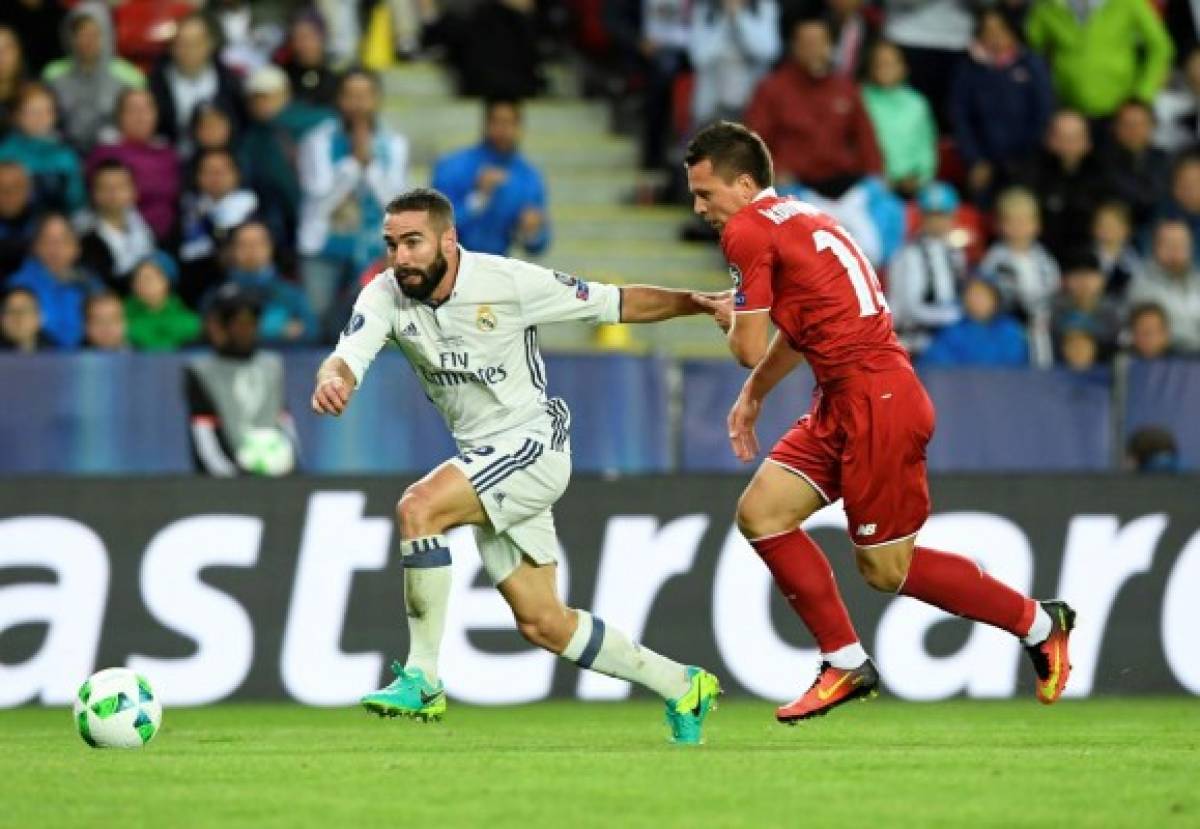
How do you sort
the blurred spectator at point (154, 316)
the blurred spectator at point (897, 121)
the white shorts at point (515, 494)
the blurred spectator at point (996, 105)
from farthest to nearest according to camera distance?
the blurred spectator at point (996, 105)
the blurred spectator at point (897, 121)
the blurred spectator at point (154, 316)
the white shorts at point (515, 494)

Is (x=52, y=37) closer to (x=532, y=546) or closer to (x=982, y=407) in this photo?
(x=982, y=407)

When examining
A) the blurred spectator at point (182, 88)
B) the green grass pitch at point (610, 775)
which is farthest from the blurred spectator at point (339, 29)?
the green grass pitch at point (610, 775)

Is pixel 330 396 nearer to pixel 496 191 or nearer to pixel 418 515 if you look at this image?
pixel 418 515

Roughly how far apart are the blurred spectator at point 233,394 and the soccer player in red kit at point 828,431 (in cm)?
458

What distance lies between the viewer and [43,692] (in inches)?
511

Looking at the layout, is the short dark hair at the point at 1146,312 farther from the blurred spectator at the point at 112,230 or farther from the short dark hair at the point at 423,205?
the short dark hair at the point at 423,205

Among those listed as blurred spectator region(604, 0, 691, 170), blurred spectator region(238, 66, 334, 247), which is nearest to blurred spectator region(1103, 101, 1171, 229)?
blurred spectator region(604, 0, 691, 170)

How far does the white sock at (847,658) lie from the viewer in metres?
10.1

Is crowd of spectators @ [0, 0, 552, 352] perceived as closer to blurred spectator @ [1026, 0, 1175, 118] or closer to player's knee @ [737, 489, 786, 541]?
blurred spectator @ [1026, 0, 1175, 118]

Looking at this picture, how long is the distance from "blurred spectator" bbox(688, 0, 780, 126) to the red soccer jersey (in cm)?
818

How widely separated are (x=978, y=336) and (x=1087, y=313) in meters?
0.88

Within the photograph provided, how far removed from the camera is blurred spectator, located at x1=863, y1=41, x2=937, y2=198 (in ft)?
58.9

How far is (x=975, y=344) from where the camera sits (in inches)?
638

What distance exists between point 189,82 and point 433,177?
69.8 inches
